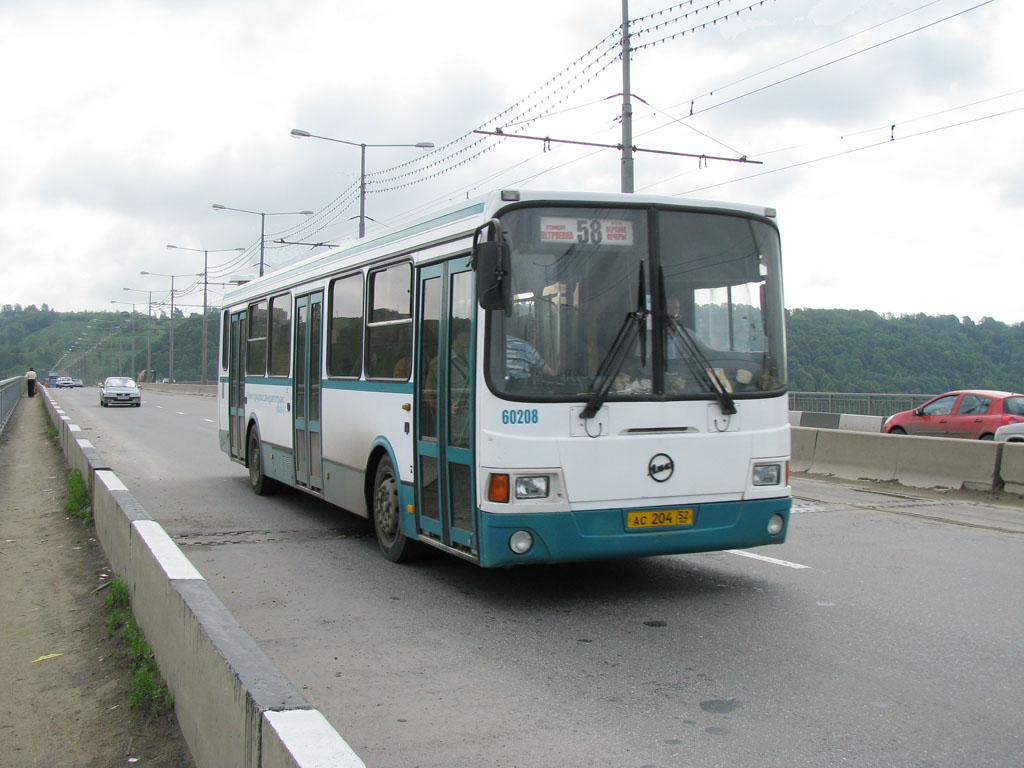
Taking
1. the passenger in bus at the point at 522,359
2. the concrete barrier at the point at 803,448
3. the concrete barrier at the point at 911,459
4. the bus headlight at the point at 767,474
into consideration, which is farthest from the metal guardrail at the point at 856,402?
the passenger in bus at the point at 522,359

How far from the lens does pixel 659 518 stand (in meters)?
6.84

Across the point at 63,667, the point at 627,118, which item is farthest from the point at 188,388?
the point at 63,667

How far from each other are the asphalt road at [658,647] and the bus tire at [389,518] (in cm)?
17

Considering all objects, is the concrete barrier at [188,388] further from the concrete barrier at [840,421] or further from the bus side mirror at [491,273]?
the bus side mirror at [491,273]

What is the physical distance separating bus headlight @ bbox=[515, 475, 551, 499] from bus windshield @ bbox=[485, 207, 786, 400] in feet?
1.71

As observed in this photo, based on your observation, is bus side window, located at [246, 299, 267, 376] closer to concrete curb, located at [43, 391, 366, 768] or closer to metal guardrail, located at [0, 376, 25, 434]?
concrete curb, located at [43, 391, 366, 768]

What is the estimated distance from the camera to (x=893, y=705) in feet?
15.8

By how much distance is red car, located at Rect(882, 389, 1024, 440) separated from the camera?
61.6ft

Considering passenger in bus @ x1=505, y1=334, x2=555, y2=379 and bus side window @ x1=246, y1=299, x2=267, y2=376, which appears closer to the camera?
passenger in bus @ x1=505, y1=334, x2=555, y2=379

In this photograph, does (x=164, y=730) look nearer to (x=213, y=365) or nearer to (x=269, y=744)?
(x=269, y=744)

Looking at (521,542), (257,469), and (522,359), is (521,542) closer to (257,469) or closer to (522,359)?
(522,359)

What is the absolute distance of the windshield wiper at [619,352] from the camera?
6.62m

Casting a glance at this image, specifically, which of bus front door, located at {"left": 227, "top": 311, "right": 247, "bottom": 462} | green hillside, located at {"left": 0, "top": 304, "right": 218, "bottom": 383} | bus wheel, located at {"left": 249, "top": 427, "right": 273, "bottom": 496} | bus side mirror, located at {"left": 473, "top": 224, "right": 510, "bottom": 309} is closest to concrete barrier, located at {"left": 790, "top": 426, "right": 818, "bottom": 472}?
bus wheel, located at {"left": 249, "top": 427, "right": 273, "bottom": 496}

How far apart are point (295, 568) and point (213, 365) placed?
379 ft
